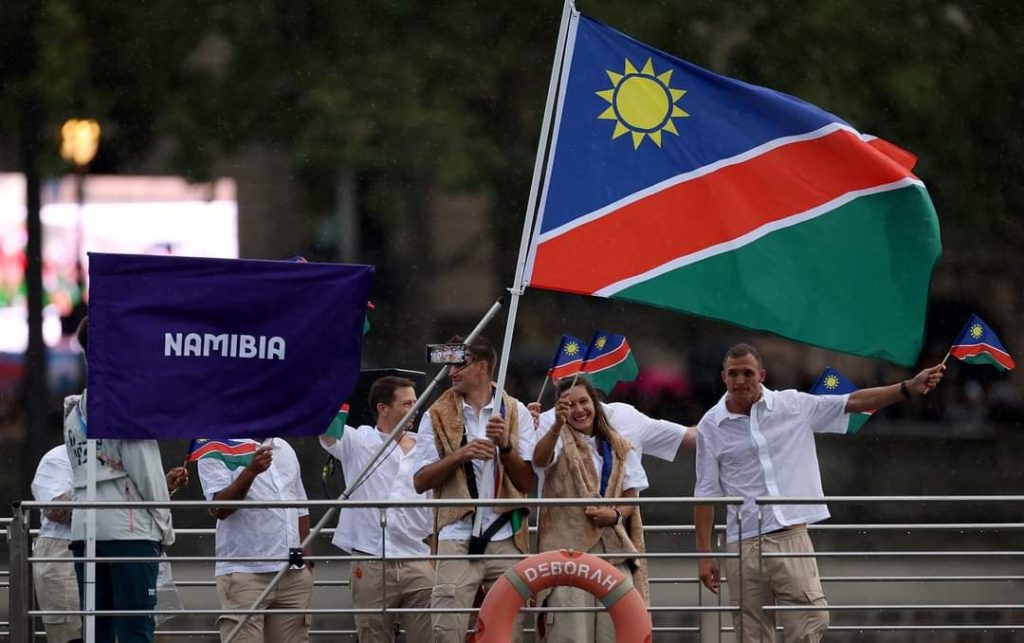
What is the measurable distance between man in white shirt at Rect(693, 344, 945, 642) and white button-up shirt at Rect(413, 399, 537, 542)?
42.9 inches

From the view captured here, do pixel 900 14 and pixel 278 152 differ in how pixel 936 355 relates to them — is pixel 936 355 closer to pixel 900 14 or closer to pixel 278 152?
pixel 900 14

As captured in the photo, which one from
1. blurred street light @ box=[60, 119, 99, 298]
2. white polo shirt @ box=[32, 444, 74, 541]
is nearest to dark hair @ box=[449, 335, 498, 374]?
white polo shirt @ box=[32, 444, 74, 541]

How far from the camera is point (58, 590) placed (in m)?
12.3

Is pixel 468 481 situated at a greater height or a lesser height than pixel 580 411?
lesser

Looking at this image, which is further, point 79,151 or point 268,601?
point 79,151

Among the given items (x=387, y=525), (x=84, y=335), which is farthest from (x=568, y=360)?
(x=84, y=335)

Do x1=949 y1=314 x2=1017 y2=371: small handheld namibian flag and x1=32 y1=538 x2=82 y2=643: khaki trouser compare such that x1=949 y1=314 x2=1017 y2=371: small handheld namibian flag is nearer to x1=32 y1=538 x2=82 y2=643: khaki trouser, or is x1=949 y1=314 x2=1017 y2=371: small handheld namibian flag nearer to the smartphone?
the smartphone

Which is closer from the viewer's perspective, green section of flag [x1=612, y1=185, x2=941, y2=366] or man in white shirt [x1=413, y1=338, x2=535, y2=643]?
green section of flag [x1=612, y1=185, x2=941, y2=366]

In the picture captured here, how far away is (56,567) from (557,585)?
445 centimetres

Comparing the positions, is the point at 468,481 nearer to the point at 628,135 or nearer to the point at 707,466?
the point at 707,466

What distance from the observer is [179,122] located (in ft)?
66.9

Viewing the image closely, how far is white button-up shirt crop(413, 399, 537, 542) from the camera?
33.9 feet

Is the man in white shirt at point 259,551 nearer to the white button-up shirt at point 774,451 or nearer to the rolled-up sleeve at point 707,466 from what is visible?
the rolled-up sleeve at point 707,466

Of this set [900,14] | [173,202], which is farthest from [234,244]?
[900,14]
